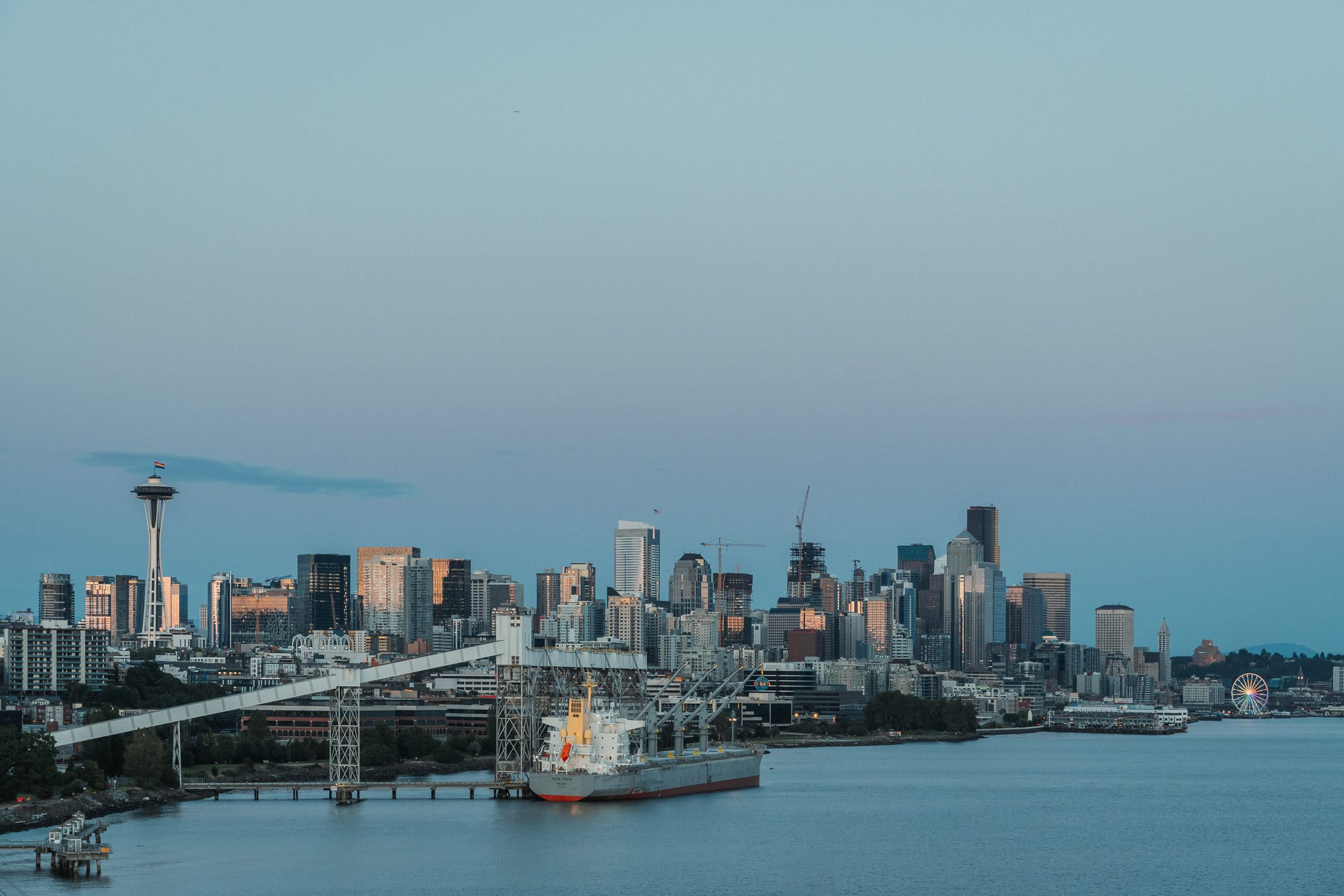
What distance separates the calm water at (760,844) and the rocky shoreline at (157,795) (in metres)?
1.33

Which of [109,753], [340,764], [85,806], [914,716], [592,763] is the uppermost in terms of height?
[109,753]

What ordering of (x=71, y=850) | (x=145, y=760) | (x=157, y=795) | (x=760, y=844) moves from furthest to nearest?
(x=145, y=760), (x=157, y=795), (x=760, y=844), (x=71, y=850)

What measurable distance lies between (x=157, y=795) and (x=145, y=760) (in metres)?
3.45

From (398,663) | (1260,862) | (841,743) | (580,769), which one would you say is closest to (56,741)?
(398,663)

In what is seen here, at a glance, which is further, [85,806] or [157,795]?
[157,795]

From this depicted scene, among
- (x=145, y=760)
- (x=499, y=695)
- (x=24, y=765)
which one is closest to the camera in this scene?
(x=24, y=765)

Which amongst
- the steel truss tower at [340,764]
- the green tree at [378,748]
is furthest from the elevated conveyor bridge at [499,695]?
the green tree at [378,748]

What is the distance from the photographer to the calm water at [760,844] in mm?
50969

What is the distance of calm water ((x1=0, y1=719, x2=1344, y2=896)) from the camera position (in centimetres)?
5097

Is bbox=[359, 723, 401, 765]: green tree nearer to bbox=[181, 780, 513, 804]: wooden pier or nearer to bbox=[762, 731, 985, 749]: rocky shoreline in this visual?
bbox=[181, 780, 513, 804]: wooden pier

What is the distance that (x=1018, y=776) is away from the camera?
102 m

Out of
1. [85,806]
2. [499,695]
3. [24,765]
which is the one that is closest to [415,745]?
[499,695]

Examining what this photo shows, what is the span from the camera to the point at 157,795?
239 feet

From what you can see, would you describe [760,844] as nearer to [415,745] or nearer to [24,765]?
[24,765]
